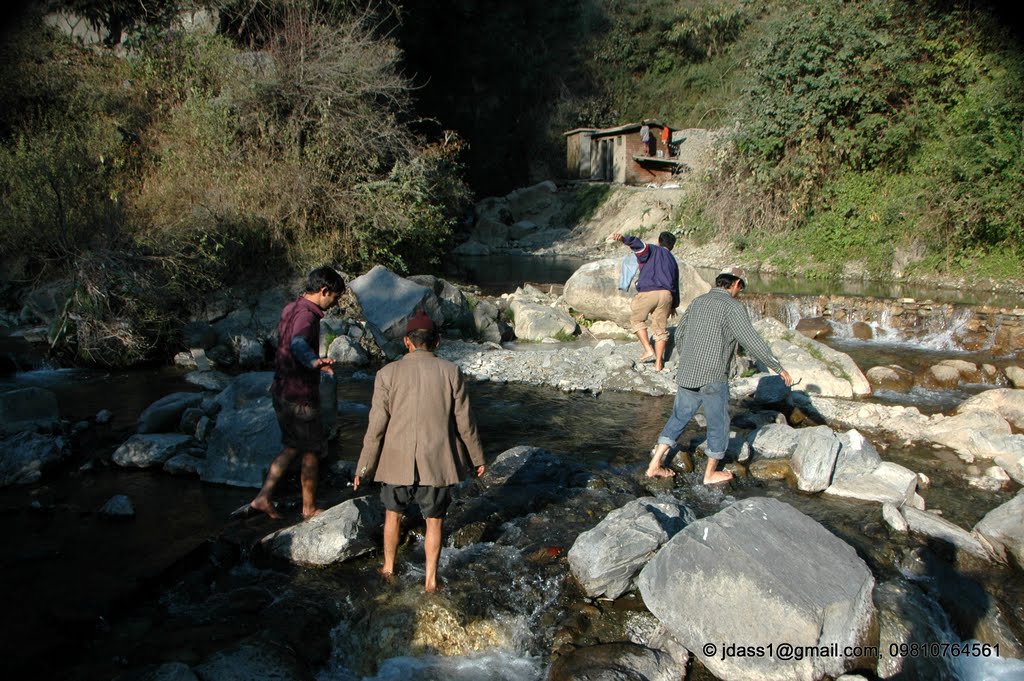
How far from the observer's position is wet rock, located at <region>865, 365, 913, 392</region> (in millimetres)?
9938

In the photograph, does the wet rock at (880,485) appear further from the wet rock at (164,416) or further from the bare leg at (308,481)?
the wet rock at (164,416)

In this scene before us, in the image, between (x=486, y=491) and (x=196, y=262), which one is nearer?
(x=486, y=491)

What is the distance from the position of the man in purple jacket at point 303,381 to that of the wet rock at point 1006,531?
17.1ft

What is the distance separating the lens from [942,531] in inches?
209

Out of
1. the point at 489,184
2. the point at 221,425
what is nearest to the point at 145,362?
the point at 221,425

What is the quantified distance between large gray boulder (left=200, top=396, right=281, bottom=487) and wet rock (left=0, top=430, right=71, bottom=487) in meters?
1.43

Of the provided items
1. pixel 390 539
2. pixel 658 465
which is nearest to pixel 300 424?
pixel 390 539

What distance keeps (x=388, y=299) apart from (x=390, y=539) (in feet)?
23.8

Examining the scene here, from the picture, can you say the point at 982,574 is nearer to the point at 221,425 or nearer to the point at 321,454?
the point at 321,454

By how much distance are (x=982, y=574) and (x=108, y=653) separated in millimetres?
5776

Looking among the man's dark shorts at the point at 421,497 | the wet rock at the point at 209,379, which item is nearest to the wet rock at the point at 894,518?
the man's dark shorts at the point at 421,497

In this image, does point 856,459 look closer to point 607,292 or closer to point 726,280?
point 726,280

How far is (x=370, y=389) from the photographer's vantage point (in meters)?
9.55

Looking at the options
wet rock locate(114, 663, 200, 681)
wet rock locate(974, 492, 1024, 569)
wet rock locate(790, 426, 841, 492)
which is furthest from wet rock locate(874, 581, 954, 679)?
wet rock locate(114, 663, 200, 681)
